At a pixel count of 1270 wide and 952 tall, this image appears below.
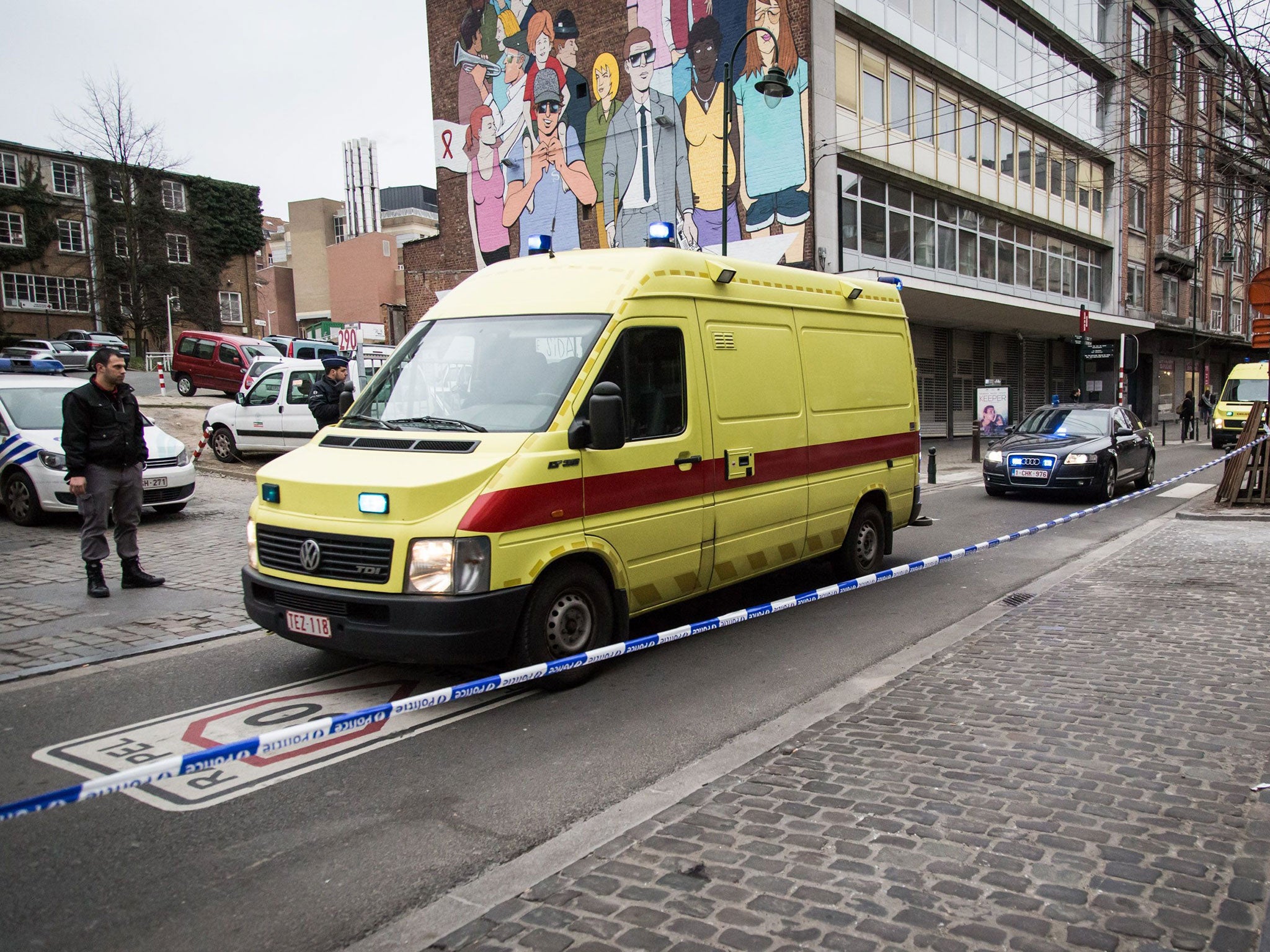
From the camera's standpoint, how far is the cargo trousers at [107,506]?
7.66 m

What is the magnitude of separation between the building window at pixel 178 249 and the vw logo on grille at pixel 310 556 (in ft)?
186

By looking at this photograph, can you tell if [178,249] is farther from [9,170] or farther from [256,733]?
[256,733]

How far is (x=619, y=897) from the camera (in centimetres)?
316

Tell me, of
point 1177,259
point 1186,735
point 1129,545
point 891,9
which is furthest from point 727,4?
point 1177,259

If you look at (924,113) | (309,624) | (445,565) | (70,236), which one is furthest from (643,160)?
(70,236)

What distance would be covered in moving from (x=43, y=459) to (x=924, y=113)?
2546 cm

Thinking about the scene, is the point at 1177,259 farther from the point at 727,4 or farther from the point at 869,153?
the point at 727,4

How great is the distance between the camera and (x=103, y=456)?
25.1 feet

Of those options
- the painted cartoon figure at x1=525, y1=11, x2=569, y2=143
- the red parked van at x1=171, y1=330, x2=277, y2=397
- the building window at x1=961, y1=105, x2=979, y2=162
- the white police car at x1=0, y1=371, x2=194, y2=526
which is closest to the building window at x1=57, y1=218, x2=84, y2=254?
the red parked van at x1=171, y1=330, x2=277, y2=397

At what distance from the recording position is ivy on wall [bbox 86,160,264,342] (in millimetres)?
50531

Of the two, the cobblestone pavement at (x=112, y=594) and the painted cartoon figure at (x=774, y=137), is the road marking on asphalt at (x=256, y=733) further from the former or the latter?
the painted cartoon figure at (x=774, y=137)

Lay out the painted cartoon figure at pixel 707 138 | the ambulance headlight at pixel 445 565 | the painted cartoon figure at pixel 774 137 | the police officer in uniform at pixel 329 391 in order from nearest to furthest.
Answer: the ambulance headlight at pixel 445 565 < the police officer in uniform at pixel 329 391 < the painted cartoon figure at pixel 774 137 < the painted cartoon figure at pixel 707 138

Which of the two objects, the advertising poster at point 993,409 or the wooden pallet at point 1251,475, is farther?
the advertising poster at point 993,409

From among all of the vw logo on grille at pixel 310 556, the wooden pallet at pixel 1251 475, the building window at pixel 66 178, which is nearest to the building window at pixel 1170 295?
the wooden pallet at pixel 1251 475
